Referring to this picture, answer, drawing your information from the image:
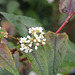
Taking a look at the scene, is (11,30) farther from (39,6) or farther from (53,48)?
(53,48)

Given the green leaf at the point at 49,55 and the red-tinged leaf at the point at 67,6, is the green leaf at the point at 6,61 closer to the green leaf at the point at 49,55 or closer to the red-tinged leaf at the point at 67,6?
the green leaf at the point at 49,55

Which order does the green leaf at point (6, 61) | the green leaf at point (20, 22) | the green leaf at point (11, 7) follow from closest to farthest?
the green leaf at point (6, 61) → the green leaf at point (20, 22) → the green leaf at point (11, 7)

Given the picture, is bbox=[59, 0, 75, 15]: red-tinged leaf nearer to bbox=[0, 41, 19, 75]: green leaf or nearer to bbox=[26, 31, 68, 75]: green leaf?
bbox=[26, 31, 68, 75]: green leaf

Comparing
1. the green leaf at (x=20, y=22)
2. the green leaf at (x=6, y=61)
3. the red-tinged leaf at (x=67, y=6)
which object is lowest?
the green leaf at (x=6, y=61)

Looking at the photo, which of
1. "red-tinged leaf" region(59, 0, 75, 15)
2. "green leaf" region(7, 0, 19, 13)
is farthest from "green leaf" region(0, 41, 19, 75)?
"green leaf" region(7, 0, 19, 13)

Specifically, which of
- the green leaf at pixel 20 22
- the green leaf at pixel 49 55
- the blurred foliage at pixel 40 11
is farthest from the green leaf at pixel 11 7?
the green leaf at pixel 49 55

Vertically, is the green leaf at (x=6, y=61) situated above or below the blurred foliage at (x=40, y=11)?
below

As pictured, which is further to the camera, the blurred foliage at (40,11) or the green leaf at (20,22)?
the blurred foliage at (40,11)

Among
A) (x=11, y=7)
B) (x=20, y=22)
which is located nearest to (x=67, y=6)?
(x=20, y=22)
